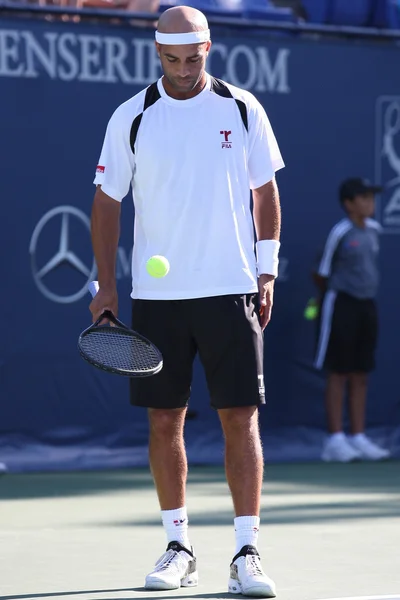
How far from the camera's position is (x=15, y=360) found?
25.5 ft

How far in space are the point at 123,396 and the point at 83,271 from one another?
773 millimetres

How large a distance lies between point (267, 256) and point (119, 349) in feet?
1.88

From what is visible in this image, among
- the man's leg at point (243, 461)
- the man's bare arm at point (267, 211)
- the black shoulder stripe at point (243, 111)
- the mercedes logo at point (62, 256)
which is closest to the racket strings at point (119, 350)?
the man's leg at point (243, 461)

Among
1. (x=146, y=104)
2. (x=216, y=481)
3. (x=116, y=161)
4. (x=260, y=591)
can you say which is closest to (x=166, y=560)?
(x=260, y=591)

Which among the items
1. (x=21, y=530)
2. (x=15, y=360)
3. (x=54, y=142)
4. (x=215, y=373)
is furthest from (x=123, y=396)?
(x=215, y=373)

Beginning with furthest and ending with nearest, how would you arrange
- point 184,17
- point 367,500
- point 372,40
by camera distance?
1. point 372,40
2. point 367,500
3. point 184,17

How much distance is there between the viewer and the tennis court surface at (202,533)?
427 cm

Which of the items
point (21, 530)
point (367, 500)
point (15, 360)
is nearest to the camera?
point (21, 530)

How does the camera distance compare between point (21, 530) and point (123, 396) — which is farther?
point (123, 396)

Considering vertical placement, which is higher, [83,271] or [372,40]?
[372,40]

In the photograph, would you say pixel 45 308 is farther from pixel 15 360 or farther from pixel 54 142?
pixel 54 142

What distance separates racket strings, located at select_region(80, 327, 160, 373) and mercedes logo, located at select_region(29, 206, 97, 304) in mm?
3696

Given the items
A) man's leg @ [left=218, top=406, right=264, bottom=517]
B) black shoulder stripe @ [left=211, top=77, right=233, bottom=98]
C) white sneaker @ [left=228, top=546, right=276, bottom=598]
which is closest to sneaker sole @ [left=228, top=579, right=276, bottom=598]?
white sneaker @ [left=228, top=546, right=276, bottom=598]

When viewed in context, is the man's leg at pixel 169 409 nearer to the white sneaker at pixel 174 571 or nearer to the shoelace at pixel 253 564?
the white sneaker at pixel 174 571
